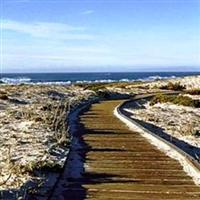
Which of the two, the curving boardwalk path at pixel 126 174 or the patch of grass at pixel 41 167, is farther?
the patch of grass at pixel 41 167

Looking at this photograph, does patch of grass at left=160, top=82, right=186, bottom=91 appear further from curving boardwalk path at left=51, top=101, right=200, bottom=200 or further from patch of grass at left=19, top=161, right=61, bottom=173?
patch of grass at left=19, top=161, right=61, bottom=173

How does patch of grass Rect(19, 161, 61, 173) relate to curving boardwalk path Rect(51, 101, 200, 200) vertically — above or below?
above

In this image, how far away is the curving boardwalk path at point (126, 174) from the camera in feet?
33.0

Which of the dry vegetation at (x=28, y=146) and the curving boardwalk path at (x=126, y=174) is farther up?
the dry vegetation at (x=28, y=146)

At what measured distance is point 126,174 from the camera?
459 inches

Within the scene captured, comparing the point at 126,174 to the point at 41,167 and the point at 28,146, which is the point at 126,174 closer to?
the point at 41,167

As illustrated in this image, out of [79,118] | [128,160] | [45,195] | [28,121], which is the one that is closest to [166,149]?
[128,160]

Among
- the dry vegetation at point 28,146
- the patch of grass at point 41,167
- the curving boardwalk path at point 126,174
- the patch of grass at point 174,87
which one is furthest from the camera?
the patch of grass at point 174,87

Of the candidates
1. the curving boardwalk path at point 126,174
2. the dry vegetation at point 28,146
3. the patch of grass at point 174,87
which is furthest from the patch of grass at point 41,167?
the patch of grass at point 174,87

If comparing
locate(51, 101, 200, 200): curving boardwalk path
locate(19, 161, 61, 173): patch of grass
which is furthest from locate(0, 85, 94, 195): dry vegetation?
locate(51, 101, 200, 200): curving boardwalk path

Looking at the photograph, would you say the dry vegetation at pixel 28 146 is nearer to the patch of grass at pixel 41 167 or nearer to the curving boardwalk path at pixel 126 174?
the patch of grass at pixel 41 167

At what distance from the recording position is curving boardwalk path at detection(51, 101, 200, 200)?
1005cm

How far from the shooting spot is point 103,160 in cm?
1328

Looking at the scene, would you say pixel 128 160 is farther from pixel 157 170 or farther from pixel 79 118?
pixel 79 118
